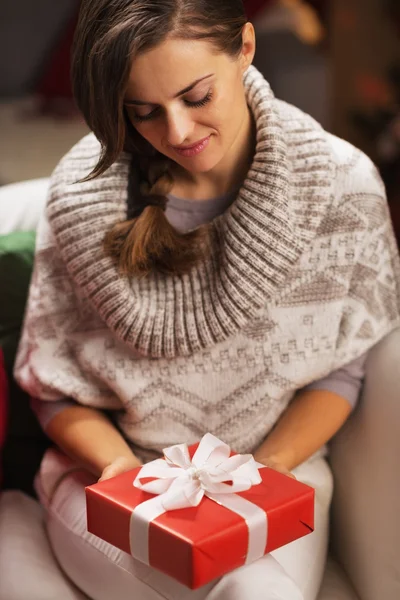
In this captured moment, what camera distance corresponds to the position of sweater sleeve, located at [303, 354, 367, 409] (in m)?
1.11

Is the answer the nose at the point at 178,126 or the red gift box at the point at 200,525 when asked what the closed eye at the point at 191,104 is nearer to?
the nose at the point at 178,126

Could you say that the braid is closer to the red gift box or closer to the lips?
the lips

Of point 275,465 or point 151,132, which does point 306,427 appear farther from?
point 151,132

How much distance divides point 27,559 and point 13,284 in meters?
0.41

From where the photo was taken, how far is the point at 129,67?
0.88m

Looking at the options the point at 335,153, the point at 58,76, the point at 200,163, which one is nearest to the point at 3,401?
the point at 200,163

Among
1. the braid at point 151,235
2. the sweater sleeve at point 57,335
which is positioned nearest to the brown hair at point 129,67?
the braid at point 151,235

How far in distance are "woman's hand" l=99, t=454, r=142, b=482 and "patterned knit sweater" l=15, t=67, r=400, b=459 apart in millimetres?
80

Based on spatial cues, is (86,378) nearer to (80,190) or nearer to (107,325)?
(107,325)

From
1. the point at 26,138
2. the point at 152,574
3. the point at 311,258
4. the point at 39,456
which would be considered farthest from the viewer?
the point at 26,138

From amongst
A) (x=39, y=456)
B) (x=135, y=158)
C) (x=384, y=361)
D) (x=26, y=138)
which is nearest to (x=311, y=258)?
(x=384, y=361)

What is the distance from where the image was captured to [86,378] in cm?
115

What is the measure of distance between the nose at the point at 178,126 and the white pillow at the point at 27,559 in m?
0.57

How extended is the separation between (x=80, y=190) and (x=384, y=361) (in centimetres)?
46
